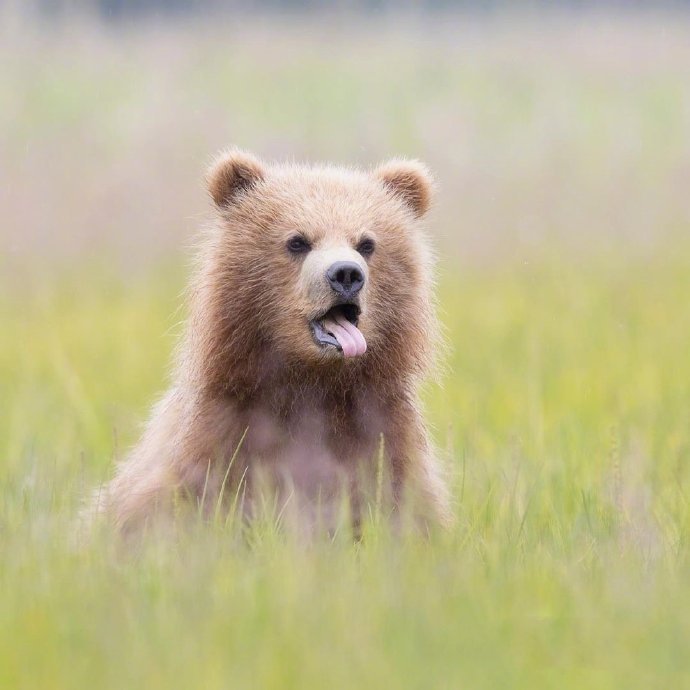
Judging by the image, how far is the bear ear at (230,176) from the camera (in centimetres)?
637

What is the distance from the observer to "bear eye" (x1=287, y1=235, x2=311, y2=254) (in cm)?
607

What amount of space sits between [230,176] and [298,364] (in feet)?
3.11

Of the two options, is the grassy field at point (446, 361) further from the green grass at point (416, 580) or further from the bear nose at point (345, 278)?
the bear nose at point (345, 278)

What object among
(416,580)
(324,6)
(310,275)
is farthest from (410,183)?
(324,6)

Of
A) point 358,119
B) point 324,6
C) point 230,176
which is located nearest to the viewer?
point 230,176

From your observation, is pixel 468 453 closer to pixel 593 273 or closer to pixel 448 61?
pixel 593 273

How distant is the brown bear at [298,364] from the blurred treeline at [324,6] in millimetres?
17971

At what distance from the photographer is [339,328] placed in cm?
581

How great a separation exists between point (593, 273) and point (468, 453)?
540cm

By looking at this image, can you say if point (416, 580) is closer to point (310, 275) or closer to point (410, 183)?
point (310, 275)

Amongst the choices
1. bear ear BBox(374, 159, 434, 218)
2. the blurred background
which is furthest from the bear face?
the blurred background

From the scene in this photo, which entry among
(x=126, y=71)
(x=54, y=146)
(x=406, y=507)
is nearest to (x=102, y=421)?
(x=406, y=507)

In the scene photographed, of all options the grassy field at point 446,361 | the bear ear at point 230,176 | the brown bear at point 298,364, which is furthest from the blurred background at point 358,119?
the brown bear at point 298,364

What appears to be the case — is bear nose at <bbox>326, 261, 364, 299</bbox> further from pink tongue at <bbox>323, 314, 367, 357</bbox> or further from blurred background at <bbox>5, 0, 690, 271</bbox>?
blurred background at <bbox>5, 0, 690, 271</bbox>
